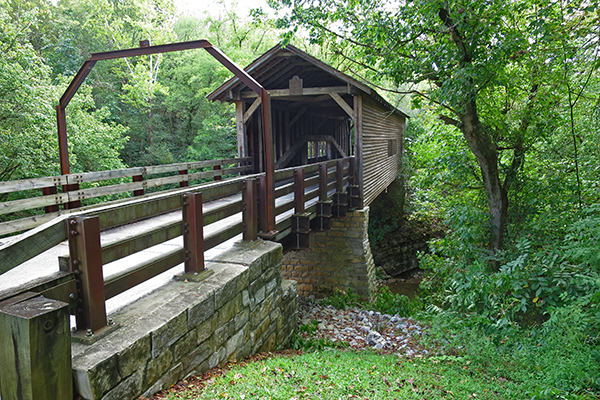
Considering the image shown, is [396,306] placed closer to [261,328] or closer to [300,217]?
[300,217]

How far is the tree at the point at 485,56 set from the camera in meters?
6.22

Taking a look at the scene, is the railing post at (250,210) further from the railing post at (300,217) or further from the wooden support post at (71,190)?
the wooden support post at (71,190)

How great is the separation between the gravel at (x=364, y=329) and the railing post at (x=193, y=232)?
10.3ft

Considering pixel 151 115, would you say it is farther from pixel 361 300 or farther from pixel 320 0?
pixel 361 300

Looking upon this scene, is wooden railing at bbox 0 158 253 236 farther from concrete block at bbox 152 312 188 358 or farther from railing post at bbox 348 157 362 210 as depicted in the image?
railing post at bbox 348 157 362 210

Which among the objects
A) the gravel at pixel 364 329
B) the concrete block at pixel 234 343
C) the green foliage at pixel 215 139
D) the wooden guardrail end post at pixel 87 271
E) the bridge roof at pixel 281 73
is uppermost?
the bridge roof at pixel 281 73

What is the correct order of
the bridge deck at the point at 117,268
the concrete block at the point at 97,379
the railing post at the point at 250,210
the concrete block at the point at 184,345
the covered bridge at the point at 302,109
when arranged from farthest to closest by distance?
the covered bridge at the point at 302,109 → the railing post at the point at 250,210 → the bridge deck at the point at 117,268 → the concrete block at the point at 184,345 → the concrete block at the point at 97,379

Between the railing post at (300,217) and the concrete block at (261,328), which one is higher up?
the railing post at (300,217)

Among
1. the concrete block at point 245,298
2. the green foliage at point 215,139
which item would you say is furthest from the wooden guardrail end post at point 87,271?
the green foliage at point 215,139

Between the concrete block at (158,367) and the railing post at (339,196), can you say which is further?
the railing post at (339,196)

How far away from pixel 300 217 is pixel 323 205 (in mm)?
1328

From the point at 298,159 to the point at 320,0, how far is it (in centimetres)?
644

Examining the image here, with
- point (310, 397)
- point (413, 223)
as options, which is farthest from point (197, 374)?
point (413, 223)

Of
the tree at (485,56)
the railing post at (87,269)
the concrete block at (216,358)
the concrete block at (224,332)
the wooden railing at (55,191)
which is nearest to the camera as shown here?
the railing post at (87,269)
